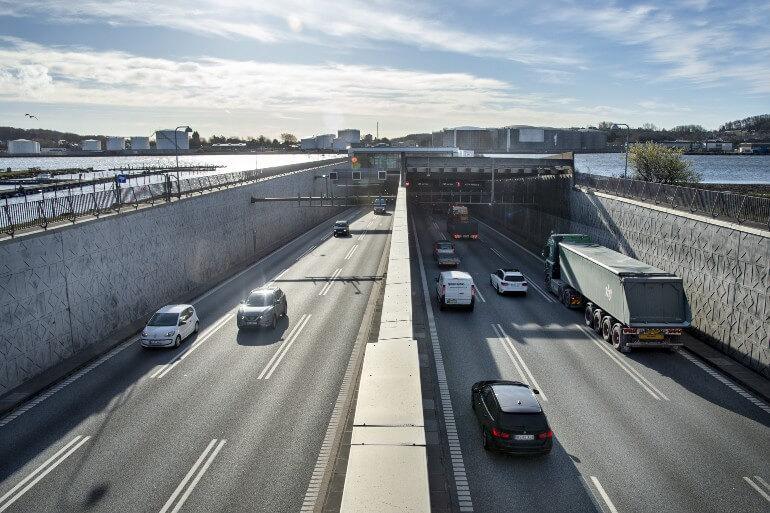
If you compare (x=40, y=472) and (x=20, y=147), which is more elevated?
(x=20, y=147)

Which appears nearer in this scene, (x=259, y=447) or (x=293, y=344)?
(x=259, y=447)

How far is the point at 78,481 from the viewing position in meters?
14.7

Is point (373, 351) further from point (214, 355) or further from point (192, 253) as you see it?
point (192, 253)

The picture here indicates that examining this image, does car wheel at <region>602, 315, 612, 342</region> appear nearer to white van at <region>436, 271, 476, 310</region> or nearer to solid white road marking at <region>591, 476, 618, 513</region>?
white van at <region>436, 271, 476, 310</region>

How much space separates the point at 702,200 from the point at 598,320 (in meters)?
8.47

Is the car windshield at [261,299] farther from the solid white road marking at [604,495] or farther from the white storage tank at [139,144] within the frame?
the white storage tank at [139,144]

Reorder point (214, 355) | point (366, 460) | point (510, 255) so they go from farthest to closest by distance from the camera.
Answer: point (510, 255)
point (214, 355)
point (366, 460)

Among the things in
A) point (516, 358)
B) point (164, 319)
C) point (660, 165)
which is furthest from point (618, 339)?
point (660, 165)

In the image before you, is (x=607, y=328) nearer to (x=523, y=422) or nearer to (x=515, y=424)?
(x=523, y=422)

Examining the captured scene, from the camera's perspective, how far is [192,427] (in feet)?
57.8

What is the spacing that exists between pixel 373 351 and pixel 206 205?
26.5 m

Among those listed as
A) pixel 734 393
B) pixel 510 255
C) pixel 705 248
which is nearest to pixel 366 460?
pixel 734 393

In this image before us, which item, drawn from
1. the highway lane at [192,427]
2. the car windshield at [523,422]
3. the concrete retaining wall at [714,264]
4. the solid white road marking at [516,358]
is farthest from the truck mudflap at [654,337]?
the highway lane at [192,427]

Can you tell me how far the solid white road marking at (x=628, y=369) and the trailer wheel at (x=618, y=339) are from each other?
0.34 metres
